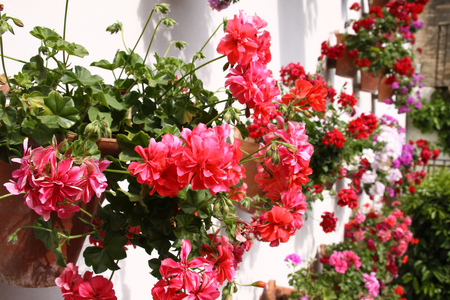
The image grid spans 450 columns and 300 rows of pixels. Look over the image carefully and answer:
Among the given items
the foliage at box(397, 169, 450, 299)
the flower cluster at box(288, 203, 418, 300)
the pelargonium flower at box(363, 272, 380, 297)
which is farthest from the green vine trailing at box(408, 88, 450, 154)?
the pelargonium flower at box(363, 272, 380, 297)

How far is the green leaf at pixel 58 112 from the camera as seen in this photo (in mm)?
644

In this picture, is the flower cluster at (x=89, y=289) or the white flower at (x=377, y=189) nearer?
the flower cluster at (x=89, y=289)

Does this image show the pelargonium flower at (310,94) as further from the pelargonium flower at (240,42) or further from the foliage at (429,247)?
the foliage at (429,247)

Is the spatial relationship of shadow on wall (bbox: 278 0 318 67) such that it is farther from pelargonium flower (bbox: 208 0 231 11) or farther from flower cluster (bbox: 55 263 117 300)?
flower cluster (bbox: 55 263 117 300)

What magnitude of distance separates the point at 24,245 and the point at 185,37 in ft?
2.91

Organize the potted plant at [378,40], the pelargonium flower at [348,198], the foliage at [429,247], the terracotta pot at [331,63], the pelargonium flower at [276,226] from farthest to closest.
→ the foliage at [429,247] → the terracotta pot at [331,63] → the potted plant at [378,40] → the pelargonium flower at [348,198] → the pelargonium flower at [276,226]

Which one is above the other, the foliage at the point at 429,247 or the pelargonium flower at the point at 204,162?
the pelargonium flower at the point at 204,162

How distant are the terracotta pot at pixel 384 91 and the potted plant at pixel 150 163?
270 cm

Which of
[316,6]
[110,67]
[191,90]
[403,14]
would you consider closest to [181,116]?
[191,90]

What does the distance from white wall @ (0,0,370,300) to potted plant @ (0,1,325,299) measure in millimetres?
270

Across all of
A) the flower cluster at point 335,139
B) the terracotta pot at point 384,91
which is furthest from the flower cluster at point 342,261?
the terracotta pot at point 384,91

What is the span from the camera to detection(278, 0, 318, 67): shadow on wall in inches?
81.5

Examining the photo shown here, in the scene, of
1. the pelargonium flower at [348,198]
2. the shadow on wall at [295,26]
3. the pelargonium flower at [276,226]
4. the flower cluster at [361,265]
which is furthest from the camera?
the flower cluster at [361,265]

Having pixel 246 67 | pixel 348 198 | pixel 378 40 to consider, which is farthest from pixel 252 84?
pixel 378 40
